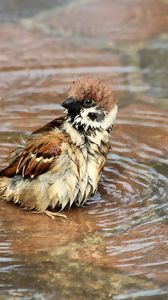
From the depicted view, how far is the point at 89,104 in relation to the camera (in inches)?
193

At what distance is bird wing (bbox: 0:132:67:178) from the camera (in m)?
4.76

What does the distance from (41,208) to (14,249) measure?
62 centimetres

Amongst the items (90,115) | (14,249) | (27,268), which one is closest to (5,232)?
(14,249)

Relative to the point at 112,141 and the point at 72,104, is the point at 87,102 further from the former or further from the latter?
the point at 112,141

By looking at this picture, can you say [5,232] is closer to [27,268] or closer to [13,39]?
[27,268]

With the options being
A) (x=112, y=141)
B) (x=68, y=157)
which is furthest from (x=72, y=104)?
(x=112, y=141)

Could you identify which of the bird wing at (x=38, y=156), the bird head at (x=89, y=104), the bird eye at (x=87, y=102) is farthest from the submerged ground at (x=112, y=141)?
the bird eye at (x=87, y=102)

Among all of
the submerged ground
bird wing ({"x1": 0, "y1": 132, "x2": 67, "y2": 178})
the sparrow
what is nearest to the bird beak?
the sparrow

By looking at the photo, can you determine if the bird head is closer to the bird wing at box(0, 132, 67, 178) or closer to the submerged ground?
the bird wing at box(0, 132, 67, 178)

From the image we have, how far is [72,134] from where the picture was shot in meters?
4.84

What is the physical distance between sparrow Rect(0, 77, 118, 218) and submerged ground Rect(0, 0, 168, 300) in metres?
A: 0.11

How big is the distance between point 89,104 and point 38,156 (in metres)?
0.43

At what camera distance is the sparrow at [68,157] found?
4762 mm

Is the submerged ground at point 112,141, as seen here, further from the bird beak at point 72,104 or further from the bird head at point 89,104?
the bird beak at point 72,104
